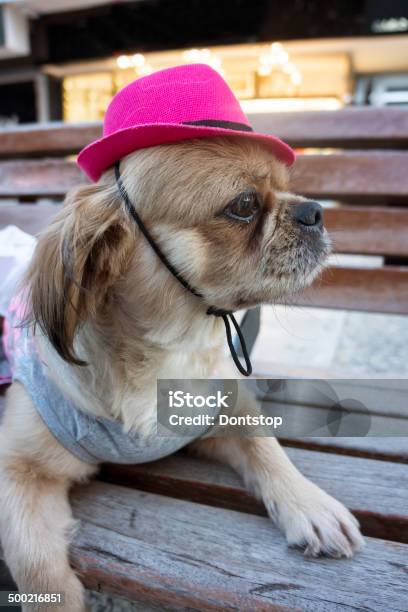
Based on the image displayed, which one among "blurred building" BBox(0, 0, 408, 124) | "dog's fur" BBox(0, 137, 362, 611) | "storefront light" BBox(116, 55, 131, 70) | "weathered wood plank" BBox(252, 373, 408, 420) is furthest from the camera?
"storefront light" BBox(116, 55, 131, 70)

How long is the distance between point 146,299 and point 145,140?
304 mm

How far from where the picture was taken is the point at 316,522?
0.89 m

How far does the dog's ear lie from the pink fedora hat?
0.39 feet

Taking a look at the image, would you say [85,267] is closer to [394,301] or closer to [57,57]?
[394,301]

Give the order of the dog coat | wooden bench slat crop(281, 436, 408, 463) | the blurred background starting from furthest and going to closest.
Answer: the blurred background → wooden bench slat crop(281, 436, 408, 463) → the dog coat

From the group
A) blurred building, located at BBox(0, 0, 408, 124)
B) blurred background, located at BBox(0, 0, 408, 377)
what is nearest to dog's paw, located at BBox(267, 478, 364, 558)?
blurred background, located at BBox(0, 0, 408, 377)

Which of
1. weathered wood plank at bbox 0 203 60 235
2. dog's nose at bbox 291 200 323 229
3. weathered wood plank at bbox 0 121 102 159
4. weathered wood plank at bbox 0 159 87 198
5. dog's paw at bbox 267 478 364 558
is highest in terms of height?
weathered wood plank at bbox 0 121 102 159

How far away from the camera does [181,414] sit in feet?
3.59

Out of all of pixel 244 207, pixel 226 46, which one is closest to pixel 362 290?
pixel 244 207

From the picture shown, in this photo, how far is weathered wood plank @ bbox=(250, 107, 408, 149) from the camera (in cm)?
172

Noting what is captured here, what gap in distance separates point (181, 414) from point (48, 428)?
0.94 ft

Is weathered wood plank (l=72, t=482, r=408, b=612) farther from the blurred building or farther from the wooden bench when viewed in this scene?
the blurred building

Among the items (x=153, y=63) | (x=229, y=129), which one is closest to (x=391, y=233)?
(x=229, y=129)

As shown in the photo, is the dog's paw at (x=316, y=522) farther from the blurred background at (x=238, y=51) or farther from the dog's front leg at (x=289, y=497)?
the blurred background at (x=238, y=51)
